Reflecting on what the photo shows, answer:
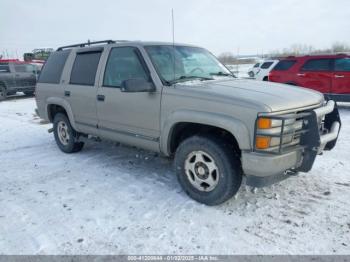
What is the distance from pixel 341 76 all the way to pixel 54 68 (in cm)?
825

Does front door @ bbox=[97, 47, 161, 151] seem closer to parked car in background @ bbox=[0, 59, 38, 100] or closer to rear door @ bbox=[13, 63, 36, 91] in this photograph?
parked car in background @ bbox=[0, 59, 38, 100]

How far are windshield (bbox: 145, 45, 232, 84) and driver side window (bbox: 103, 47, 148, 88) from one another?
207 mm

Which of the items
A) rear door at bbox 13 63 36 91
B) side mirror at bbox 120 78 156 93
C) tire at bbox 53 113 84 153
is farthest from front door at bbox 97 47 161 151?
rear door at bbox 13 63 36 91

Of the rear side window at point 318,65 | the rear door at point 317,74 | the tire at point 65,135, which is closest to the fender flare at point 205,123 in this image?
the tire at point 65,135

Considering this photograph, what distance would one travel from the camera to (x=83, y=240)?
9.30ft

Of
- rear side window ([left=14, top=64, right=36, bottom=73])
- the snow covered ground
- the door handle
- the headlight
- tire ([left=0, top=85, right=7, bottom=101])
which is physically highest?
rear side window ([left=14, top=64, right=36, bottom=73])

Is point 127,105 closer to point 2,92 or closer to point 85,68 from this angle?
point 85,68

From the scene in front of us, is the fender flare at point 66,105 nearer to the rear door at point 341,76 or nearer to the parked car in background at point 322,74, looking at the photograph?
the parked car in background at point 322,74

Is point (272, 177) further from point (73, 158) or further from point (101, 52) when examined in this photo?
point (73, 158)

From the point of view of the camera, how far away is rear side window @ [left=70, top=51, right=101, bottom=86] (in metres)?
4.59

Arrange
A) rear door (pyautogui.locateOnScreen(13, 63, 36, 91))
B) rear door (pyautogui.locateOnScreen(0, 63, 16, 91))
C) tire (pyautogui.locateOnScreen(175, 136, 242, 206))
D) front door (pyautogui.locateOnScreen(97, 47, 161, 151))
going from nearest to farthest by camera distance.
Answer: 1. tire (pyautogui.locateOnScreen(175, 136, 242, 206))
2. front door (pyautogui.locateOnScreen(97, 47, 161, 151))
3. rear door (pyautogui.locateOnScreen(0, 63, 16, 91))
4. rear door (pyautogui.locateOnScreen(13, 63, 36, 91))

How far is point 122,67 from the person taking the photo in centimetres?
416

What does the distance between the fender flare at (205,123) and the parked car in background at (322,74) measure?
24.8ft

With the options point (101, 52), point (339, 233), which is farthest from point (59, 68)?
point (339, 233)
